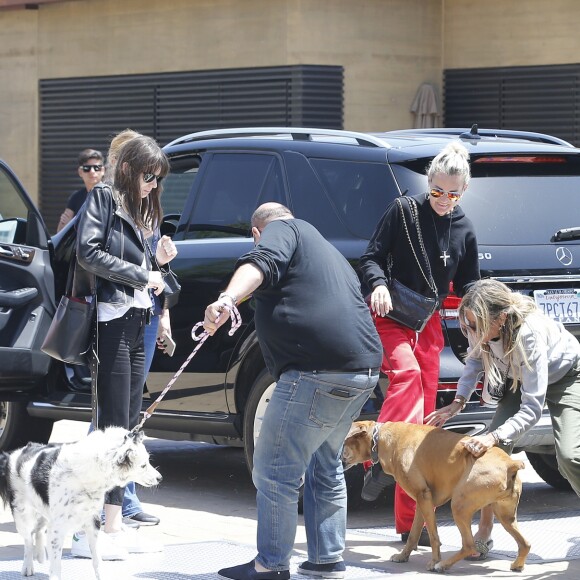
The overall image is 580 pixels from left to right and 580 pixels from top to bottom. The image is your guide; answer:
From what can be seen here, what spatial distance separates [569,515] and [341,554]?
1.89 m

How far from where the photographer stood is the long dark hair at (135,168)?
6.44 meters

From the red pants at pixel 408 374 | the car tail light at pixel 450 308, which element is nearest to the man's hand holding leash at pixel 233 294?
the red pants at pixel 408 374

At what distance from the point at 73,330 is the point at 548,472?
3366 mm

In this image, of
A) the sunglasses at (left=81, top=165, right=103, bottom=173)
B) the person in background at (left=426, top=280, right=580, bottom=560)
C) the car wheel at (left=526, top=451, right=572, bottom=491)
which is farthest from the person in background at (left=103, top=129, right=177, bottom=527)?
the sunglasses at (left=81, top=165, right=103, bottom=173)

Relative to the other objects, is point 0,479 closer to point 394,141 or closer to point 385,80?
point 394,141

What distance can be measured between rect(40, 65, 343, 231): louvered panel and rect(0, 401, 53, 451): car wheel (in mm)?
7694

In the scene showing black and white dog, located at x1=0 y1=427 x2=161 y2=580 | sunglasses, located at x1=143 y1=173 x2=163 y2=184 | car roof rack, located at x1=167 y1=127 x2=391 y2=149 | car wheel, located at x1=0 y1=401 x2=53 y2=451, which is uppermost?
car roof rack, located at x1=167 y1=127 x2=391 y2=149

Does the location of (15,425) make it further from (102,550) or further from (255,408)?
(102,550)

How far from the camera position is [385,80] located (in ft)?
52.5

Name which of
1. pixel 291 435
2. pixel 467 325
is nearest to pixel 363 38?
pixel 467 325

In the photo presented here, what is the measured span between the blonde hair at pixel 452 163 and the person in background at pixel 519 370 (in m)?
0.60

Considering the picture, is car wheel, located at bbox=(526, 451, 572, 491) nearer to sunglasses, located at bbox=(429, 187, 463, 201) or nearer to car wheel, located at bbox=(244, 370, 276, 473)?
car wheel, located at bbox=(244, 370, 276, 473)

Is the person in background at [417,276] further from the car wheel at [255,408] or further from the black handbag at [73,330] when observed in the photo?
the black handbag at [73,330]

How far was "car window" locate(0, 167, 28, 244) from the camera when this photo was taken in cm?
813
